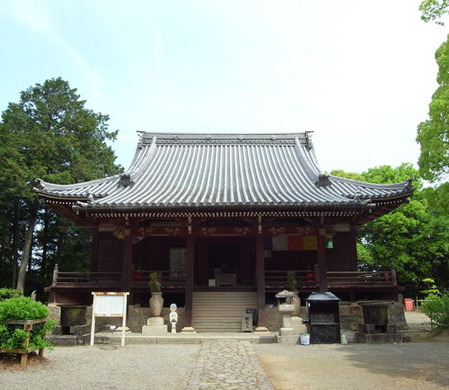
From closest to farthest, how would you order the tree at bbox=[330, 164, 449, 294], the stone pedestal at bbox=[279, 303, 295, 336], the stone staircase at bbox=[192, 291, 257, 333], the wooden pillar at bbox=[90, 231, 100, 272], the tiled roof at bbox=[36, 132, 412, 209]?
the stone pedestal at bbox=[279, 303, 295, 336] → the stone staircase at bbox=[192, 291, 257, 333] → the tiled roof at bbox=[36, 132, 412, 209] → the wooden pillar at bbox=[90, 231, 100, 272] → the tree at bbox=[330, 164, 449, 294]

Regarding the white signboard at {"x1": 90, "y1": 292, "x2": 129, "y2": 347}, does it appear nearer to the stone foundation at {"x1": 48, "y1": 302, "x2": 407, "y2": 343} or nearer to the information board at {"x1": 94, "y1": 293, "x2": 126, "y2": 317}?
the information board at {"x1": 94, "y1": 293, "x2": 126, "y2": 317}

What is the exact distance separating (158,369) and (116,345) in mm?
4406

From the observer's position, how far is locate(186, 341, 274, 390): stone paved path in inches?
255

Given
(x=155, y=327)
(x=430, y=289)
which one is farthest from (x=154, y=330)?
(x=430, y=289)

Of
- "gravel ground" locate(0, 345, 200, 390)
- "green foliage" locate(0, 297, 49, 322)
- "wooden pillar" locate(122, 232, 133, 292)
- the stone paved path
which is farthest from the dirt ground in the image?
"wooden pillar" locate(122, 232, 133, 292)

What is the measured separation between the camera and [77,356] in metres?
9.64

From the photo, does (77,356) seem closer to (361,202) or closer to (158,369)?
(158,369)

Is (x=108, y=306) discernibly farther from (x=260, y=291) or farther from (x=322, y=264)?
(x=322, y=264)

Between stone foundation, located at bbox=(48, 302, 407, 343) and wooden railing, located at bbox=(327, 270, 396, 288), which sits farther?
wooden railing, located at bbox=(327, 270, 396, 288)

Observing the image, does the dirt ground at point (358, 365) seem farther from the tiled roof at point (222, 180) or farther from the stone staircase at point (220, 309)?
the tiled roof at point (222, 180)

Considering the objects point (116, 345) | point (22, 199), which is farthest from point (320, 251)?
point (22, 199)

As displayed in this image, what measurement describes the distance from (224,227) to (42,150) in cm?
1857

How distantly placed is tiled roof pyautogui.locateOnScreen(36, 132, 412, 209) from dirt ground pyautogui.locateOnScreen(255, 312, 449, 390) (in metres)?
5.11

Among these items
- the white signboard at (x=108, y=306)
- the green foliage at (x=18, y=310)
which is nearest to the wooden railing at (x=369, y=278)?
the white signboard at (x=108, y=306)
